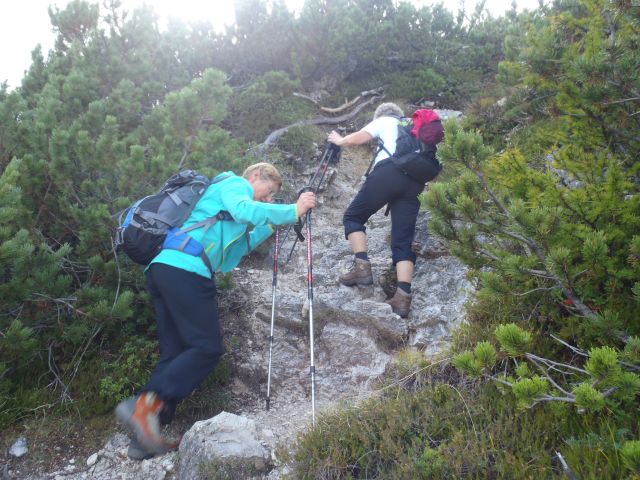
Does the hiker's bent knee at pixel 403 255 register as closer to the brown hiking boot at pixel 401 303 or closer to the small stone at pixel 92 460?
the brown hiking boot at pixel 401 303

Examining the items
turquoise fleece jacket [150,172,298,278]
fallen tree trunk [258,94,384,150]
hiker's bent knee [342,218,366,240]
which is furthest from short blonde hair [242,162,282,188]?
fallen tree trunk [258,94,384,150]

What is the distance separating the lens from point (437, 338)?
15.2 ft

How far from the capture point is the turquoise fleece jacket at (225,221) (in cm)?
376

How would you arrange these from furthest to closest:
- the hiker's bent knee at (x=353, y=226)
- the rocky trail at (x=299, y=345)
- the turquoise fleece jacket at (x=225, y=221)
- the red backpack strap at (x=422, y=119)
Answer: the hiker's bent knee at (x=353, y=226) → the red backpack strap at (x=422, y=119) → the turquoise fleece jacket at (x=225, y=221) → the rocky trail at (x=299, y=345)

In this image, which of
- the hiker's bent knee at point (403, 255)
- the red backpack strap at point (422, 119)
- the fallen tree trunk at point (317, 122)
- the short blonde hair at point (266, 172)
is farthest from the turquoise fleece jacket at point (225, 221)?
the fallen tree trunk at point (317, 122)

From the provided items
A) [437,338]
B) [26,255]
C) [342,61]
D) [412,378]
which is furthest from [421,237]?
[342,61]

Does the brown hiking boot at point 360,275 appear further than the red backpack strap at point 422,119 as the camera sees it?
Yes

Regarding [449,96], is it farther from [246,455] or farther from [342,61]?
[246,455]

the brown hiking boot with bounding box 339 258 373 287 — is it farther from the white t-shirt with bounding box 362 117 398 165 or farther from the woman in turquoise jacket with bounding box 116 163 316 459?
the woman in turquoise jacket with bounding box 116 163 316 459

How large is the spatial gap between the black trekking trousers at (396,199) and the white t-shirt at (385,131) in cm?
12

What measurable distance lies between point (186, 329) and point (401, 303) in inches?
91.1

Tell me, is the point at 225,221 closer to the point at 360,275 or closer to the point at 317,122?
the point at 360,275

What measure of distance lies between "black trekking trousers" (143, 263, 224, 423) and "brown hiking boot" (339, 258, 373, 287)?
201 centimetres

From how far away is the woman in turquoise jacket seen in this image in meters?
3.65
